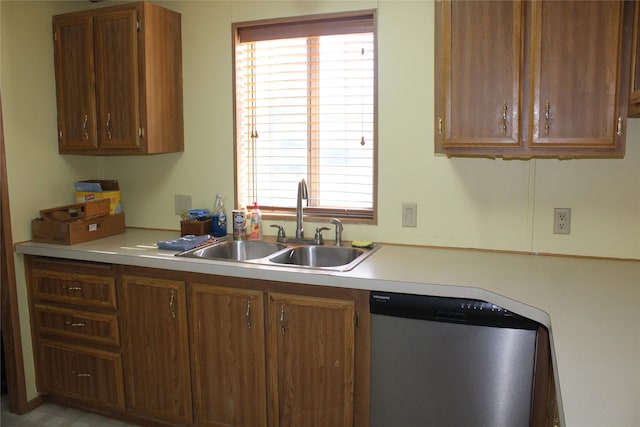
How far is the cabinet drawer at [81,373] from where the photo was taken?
275cm

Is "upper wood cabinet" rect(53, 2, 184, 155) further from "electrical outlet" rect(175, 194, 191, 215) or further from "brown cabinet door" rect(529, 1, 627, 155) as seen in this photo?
"brown cabinet door" rect(529, 1, 627, 155)

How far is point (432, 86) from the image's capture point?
2.61 meters

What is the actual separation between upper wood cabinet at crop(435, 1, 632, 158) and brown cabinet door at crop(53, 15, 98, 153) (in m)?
1.94

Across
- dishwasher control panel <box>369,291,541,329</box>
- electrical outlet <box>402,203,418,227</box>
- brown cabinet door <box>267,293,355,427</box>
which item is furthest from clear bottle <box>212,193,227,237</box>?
dishwasher control panel <box>369,291,541,329</box>

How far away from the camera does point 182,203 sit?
3232 mm

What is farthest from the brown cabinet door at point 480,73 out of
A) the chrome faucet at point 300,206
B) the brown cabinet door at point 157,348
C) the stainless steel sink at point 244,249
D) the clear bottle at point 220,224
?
the brown cabinet door at point 157,348

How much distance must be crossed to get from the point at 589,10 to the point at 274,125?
167 cm

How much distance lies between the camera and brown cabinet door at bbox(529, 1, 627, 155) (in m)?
2.03

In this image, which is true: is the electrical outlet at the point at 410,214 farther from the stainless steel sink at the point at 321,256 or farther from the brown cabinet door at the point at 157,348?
the brown cabinet door at the point at 157,348

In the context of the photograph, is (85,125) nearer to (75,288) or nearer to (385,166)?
(75,288)

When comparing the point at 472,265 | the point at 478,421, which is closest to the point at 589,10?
the point at 472,265

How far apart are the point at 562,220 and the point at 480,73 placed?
811mm

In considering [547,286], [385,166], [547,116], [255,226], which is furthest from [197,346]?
[547,116]

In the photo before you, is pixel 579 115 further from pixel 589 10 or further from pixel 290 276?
pixel 290 276
